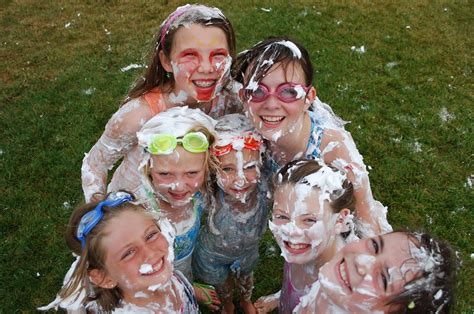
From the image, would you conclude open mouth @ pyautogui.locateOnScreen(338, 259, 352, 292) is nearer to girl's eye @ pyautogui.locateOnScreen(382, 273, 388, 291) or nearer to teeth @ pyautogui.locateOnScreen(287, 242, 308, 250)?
girl's eye @ pyautogui.locateOnScreen(382, 273, 388, 291)

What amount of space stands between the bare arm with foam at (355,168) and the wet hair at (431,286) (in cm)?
70

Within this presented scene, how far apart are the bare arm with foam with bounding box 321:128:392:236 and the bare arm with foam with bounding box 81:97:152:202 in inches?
40.3

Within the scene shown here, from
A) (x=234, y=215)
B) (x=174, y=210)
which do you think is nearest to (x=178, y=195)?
(x=174, y=210)

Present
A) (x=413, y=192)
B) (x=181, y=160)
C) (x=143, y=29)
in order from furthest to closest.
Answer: (x=143, y=29) < (x=413, y=192) < (x=181, y=160)

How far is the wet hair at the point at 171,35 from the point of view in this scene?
260cm

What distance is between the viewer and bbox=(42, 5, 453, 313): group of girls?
182 cm

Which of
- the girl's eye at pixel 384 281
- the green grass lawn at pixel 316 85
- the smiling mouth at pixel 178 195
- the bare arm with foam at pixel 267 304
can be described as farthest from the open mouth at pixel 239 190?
the green grass lawn at pixel 316 85

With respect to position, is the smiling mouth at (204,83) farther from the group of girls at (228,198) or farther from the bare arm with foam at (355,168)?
the bare arm with foam at (355,168)

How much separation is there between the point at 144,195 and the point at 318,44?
4.10 m

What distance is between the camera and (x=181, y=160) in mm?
2365

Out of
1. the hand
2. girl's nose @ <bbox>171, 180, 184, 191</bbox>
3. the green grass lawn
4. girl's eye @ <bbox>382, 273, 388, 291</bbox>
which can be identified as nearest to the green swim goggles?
girl's nose @ <bbox>171, 180, 184, 191</bbox>

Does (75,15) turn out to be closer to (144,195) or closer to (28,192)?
(28,192)

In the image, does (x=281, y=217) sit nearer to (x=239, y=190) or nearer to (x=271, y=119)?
(x=239, y=190)

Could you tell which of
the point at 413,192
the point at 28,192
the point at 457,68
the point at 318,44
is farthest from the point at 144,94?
the point at 457,68
